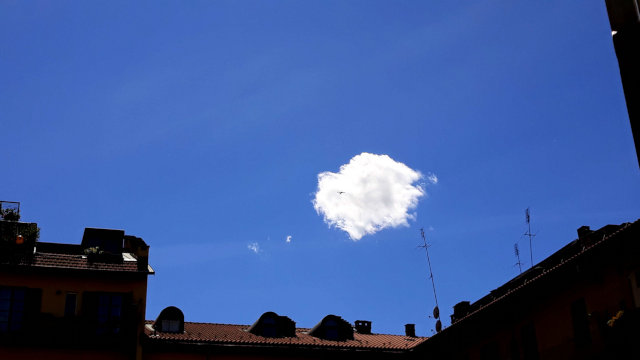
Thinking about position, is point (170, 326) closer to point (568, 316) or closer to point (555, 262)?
point (555, 262)

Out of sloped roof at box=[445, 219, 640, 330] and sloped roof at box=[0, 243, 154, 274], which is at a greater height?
sloped roof at box=[0, 243, 154, 274]

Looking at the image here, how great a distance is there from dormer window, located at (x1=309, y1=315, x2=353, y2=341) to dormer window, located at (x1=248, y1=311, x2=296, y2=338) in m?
1.54

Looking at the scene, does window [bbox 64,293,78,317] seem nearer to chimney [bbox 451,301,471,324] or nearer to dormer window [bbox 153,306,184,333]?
dormer window [bbox 153,306,184,333]

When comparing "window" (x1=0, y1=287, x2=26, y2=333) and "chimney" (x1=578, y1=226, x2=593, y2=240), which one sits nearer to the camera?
"chimney" (x1=578, y1=226, x2=593, y2=240)

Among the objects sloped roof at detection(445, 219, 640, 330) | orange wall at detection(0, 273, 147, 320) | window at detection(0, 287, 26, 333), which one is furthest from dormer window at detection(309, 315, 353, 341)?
window at detection(0, 287, 26, 333)

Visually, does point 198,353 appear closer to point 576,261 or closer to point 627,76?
point 576,261

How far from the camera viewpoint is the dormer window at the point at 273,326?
119 ft

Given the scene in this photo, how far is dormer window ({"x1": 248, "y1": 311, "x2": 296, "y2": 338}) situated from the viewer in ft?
119

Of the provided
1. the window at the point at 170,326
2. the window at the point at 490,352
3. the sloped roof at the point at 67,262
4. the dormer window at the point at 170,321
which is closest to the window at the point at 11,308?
the sloped roof at the point at 67,262

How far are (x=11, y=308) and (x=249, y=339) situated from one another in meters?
11.0

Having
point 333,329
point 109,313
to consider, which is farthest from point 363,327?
point 109,313

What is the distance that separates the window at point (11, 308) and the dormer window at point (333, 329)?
1459cm

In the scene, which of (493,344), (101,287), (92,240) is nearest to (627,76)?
(493,344)

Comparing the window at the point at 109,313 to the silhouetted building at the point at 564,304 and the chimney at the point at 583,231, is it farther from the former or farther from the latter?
the chimney at the point at 583,231
